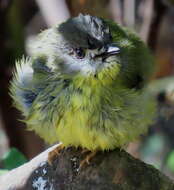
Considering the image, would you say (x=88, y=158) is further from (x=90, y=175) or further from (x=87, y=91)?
(x=87, y=91)

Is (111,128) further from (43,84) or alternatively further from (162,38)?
(162,38)

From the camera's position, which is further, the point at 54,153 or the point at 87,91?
the point at 54,153

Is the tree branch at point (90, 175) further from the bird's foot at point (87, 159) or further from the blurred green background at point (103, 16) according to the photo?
the blurred green background at point (103, 16)

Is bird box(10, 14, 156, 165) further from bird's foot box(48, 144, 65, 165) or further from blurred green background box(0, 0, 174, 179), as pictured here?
blurred green background box(0, 0, 174, 179)

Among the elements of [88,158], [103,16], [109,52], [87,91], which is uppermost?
[109,52]

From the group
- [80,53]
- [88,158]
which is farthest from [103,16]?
[88,158]

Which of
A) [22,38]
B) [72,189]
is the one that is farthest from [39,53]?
[22,38]

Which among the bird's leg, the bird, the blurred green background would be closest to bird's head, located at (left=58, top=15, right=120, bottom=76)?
the bird

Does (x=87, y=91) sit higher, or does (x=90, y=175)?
(x=87, y=91)
